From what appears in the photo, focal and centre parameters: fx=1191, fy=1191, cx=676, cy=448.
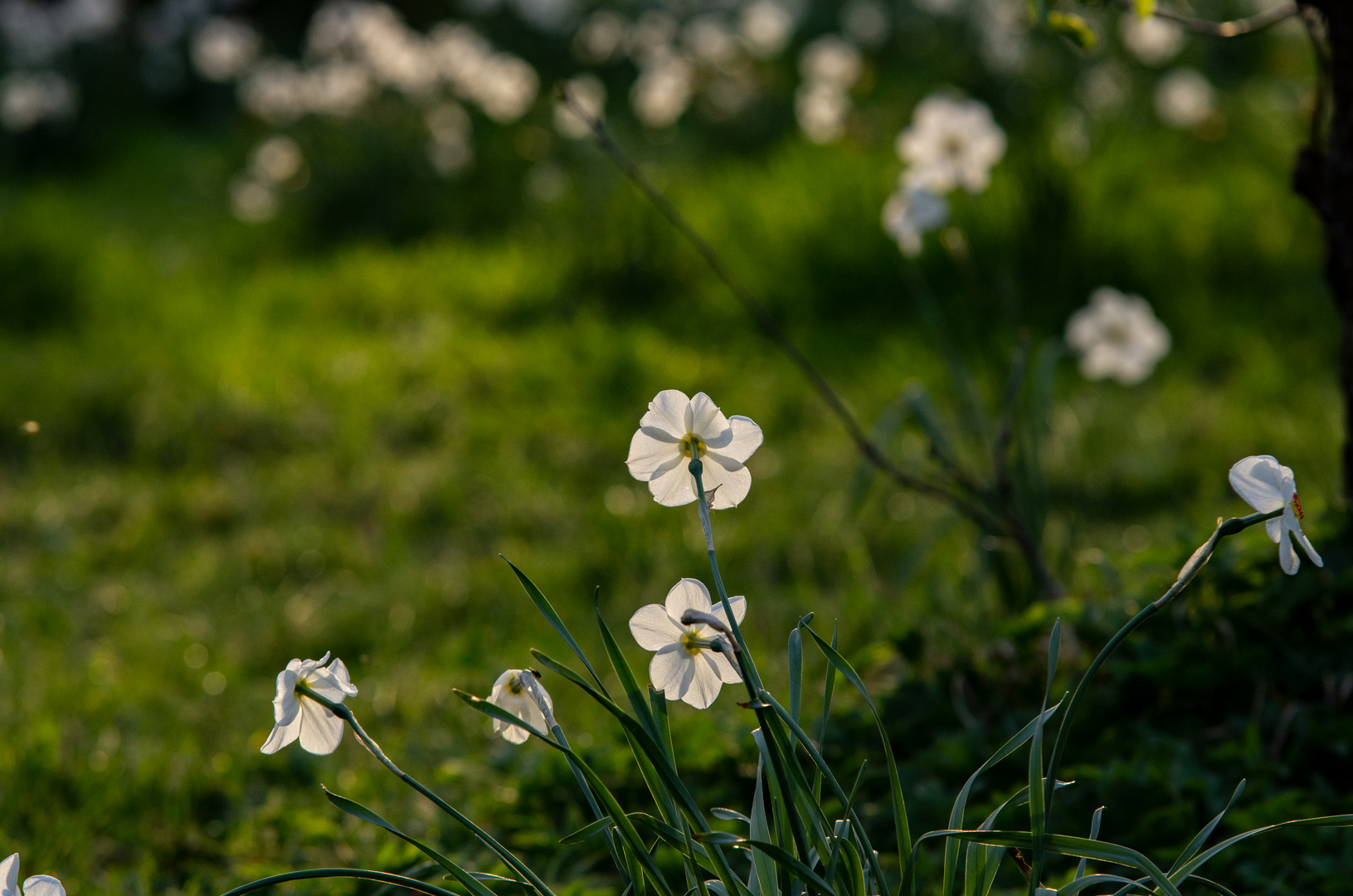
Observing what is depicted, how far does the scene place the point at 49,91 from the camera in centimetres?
674

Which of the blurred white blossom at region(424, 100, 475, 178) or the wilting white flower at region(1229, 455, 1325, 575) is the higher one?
the wilting white flower at region(1229, 455, 1325, 575)

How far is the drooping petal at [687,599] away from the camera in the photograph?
40.9 inches

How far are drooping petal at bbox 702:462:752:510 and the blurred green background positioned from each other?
1.84 ft

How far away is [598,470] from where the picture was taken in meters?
3.42

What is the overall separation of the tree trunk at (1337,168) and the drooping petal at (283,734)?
5.25 feet

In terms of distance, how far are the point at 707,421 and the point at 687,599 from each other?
159 mm

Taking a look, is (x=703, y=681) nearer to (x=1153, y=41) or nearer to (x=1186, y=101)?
(x=1186, y=101)

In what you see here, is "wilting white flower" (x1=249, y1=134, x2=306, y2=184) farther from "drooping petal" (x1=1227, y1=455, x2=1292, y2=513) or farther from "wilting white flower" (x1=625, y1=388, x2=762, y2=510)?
"drooping petal" (x1=1227, y1=455, x2=1292, y2=513)

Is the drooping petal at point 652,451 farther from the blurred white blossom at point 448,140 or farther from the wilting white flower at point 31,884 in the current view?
the blurred white blossom at point 448,140

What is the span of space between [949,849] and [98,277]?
14.7ft

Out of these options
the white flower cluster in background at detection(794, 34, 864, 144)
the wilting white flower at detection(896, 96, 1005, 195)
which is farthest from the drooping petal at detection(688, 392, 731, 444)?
the white flower cluster in background at detection(794, 34, 864, 144)

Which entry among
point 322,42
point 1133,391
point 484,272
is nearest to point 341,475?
point 484,272

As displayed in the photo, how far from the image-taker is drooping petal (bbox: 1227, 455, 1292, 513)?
95 centimetres

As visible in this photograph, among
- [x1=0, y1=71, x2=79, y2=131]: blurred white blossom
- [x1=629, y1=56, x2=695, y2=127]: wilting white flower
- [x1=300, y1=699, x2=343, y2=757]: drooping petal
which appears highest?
[x1=300, y1=699, x2=343, y2=757]: drooping petal
